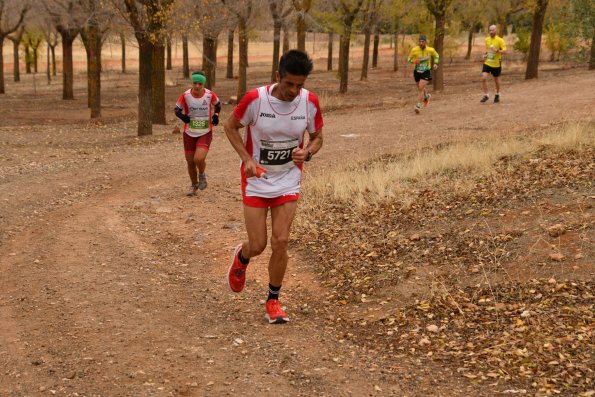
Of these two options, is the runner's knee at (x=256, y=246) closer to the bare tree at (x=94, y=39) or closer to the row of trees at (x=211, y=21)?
the row of trees at (x=211, y=21)

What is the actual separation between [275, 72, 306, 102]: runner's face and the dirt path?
1939 mm

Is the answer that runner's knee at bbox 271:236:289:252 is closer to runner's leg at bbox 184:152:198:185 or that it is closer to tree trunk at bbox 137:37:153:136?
runner's leg at bbox 184:152:198:185

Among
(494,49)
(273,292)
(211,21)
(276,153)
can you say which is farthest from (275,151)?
(211,21)

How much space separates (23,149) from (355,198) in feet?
32.5

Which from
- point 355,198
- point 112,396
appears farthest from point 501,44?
point 112,396

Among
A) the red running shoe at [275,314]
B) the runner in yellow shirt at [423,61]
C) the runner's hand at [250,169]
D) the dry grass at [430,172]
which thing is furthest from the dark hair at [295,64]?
the runner in yellow shirt at [423,61]

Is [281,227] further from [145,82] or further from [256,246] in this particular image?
[145,82]

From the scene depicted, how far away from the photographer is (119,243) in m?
8.71

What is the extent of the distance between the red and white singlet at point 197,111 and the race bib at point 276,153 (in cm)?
527

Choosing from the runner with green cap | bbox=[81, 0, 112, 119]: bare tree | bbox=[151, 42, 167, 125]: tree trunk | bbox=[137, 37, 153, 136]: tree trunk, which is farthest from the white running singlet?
bbox=[81, 0, 112, 119]: bare tree

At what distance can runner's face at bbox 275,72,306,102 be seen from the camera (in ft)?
17.9

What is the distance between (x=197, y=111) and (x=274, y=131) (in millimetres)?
5376

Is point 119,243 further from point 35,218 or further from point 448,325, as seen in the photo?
point 448,325

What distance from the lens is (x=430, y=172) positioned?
1080 cm
